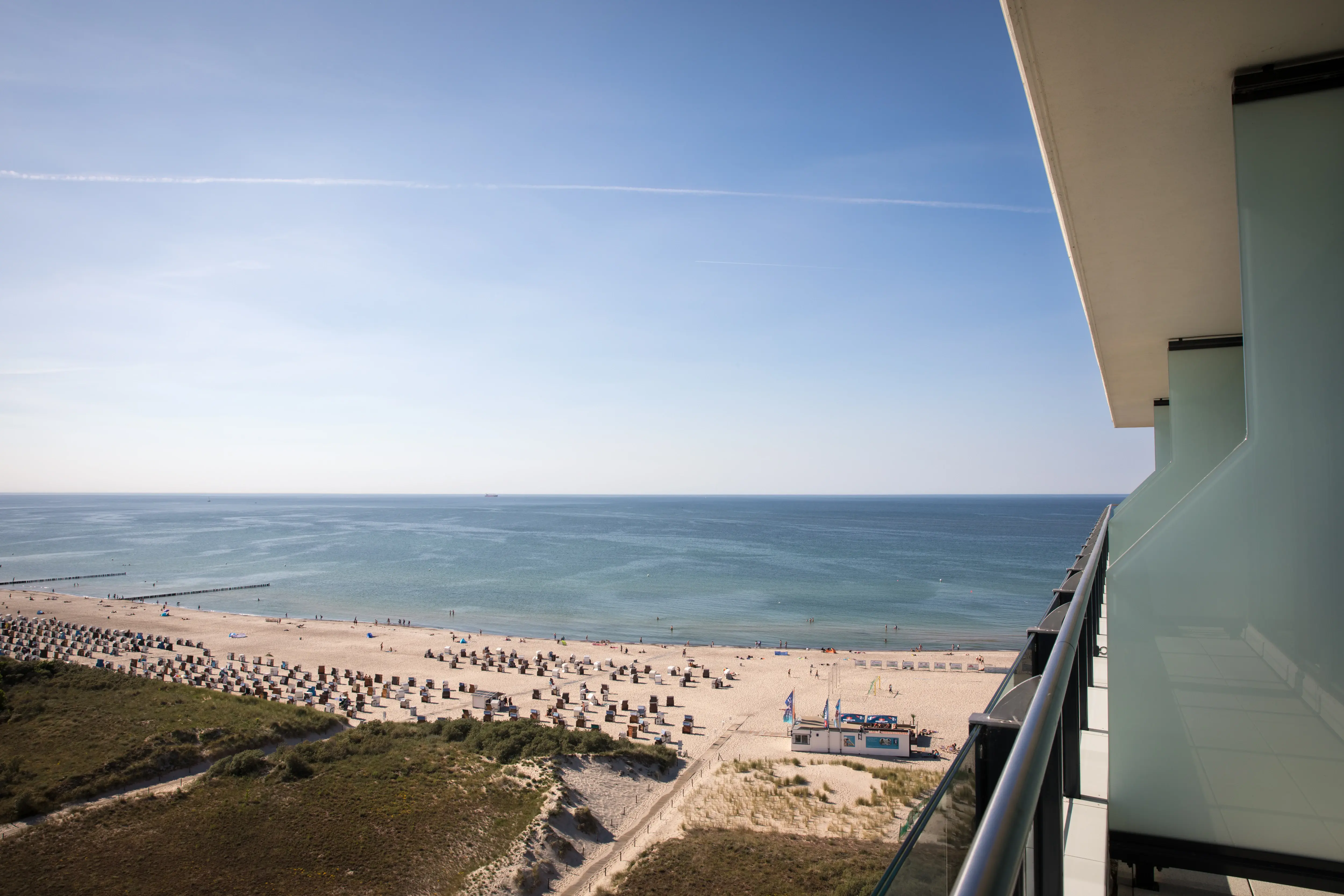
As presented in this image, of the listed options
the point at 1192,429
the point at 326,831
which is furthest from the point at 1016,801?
the point at 326,831

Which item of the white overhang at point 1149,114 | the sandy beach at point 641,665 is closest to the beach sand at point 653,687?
the sandy beach at point 641,665

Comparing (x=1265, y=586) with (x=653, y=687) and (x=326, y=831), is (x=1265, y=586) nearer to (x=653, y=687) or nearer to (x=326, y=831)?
(x=326, y=831)

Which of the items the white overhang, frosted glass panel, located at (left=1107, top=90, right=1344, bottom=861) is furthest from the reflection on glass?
the white overhang

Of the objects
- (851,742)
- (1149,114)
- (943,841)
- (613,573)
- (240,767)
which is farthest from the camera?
(613,573)

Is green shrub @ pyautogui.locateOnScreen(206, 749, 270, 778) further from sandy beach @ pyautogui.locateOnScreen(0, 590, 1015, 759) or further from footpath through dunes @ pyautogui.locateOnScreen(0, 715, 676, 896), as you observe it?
sandy beach @ pyautogui.locateOnScreen(0, 590, 1015, 759)

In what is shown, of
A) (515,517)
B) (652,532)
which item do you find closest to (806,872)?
(652,532)

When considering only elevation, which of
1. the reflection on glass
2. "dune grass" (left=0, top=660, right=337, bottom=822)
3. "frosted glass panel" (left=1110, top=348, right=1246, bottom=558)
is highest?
"frosted glass panel" (left=1110, top=348, right=1246, bottom=558)

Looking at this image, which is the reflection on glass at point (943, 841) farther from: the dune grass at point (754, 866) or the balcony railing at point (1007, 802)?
the dune grass at point (754, 866)
